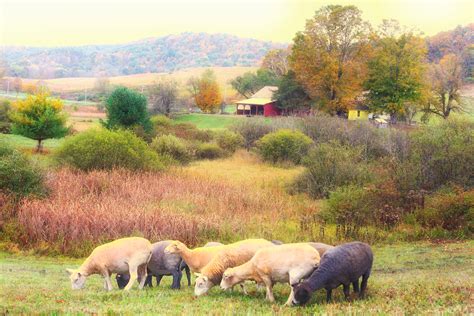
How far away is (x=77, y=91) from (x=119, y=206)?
125 meters

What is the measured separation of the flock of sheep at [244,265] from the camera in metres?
11.1

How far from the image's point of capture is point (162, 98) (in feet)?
265

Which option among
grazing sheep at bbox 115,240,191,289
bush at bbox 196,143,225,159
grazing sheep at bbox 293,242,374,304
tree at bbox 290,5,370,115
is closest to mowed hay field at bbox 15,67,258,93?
→ tree at bbox 290,5,370,115

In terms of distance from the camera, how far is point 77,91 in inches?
5763

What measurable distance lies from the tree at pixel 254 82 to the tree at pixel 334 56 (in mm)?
35847

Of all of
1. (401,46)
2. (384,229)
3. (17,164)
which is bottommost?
(384,229)

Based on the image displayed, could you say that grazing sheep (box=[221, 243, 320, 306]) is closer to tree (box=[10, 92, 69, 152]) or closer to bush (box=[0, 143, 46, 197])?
bush (box=[0, 143, 46, 197])

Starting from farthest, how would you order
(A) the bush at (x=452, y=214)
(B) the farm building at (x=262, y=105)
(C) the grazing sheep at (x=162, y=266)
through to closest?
(B) the farm building at (x=262, y=105), (A) the bush at (x=452, y=214), (C) the grazing sheep at (x=162, y=266)

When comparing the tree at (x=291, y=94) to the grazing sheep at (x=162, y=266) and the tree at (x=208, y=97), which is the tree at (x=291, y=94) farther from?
the grazing sheep at (x=162, y=266)

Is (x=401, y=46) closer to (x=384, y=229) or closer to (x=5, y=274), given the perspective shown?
(x=384, y=229)

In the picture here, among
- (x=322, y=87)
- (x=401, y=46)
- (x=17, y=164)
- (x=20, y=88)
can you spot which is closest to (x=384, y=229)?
(x=17, y=164)

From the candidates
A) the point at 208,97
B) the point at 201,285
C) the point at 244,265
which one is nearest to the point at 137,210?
the point at 201,285

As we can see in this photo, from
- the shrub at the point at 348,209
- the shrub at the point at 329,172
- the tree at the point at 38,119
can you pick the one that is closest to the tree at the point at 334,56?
the tree at the point at 38,119

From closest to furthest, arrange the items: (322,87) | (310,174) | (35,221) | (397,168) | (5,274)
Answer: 1. (5,274)
2. (35,221)
3. (397,168)
4. (310,174)
5. (322,87)
